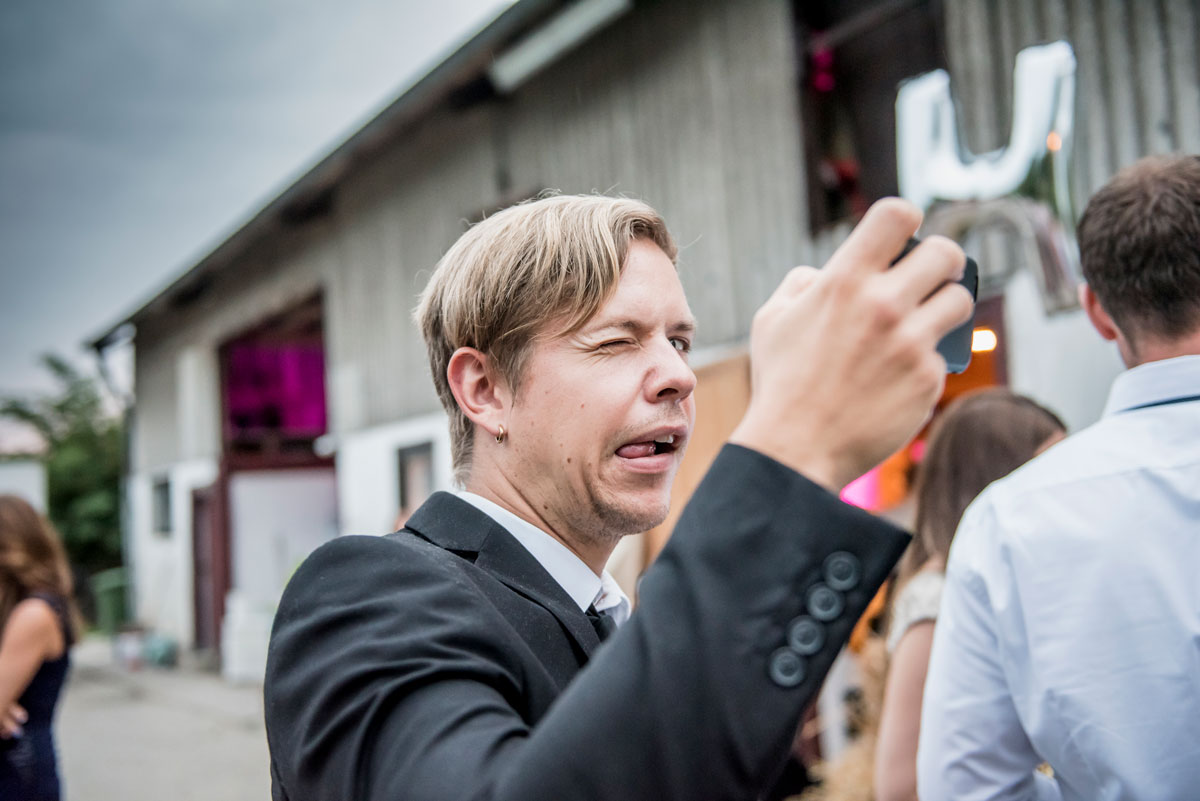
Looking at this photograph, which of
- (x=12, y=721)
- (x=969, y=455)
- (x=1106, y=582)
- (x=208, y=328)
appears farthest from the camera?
(x=208, y=328)

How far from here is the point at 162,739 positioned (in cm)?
1052

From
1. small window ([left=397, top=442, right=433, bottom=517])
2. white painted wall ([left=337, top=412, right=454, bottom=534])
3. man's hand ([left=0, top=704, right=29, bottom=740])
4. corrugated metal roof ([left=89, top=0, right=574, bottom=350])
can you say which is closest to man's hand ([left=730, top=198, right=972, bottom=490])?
man's hand ([left=0, top=704, right=29, bottom=740])

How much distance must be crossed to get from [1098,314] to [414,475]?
371 inches

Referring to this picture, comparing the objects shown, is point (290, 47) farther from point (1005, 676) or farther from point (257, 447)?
point (1005, 676)

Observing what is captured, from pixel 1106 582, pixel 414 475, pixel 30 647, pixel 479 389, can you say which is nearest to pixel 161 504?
pixel 414 475

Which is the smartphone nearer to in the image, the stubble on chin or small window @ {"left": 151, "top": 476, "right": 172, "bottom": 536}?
the stubble on chin

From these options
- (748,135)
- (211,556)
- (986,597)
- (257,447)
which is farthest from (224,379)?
(986,597)

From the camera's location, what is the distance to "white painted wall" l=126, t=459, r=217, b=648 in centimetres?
1689

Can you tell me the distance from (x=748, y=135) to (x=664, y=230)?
5.36m

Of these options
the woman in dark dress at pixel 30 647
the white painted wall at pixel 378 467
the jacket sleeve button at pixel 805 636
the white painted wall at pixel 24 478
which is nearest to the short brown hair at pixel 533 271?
the jacket sleeve button at pixel 805 636

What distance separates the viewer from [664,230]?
4.12 ft

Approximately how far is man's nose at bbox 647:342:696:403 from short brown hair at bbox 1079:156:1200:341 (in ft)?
2.94

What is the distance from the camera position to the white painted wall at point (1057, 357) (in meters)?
4.18

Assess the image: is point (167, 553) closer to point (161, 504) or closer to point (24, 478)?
point (161, 504)
